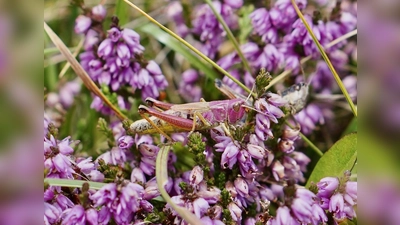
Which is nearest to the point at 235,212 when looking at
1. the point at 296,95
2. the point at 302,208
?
the point at 302,208

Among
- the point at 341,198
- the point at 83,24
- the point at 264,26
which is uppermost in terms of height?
the point at 83,24

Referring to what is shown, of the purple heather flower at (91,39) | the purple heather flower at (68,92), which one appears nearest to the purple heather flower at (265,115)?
the purple heather flower at (91,39)

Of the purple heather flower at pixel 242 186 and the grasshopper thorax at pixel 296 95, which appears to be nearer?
the purple heather flower at pixel 242 186

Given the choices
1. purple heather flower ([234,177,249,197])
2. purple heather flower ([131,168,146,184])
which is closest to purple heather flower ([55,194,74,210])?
purple heather flower ([131,168,146,184])

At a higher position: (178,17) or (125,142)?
(178,17)

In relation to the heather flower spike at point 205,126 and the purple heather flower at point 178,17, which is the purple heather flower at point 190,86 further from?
the purple heather flower at point 178,17

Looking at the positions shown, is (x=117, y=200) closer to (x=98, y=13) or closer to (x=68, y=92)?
(x=98, y=13)
